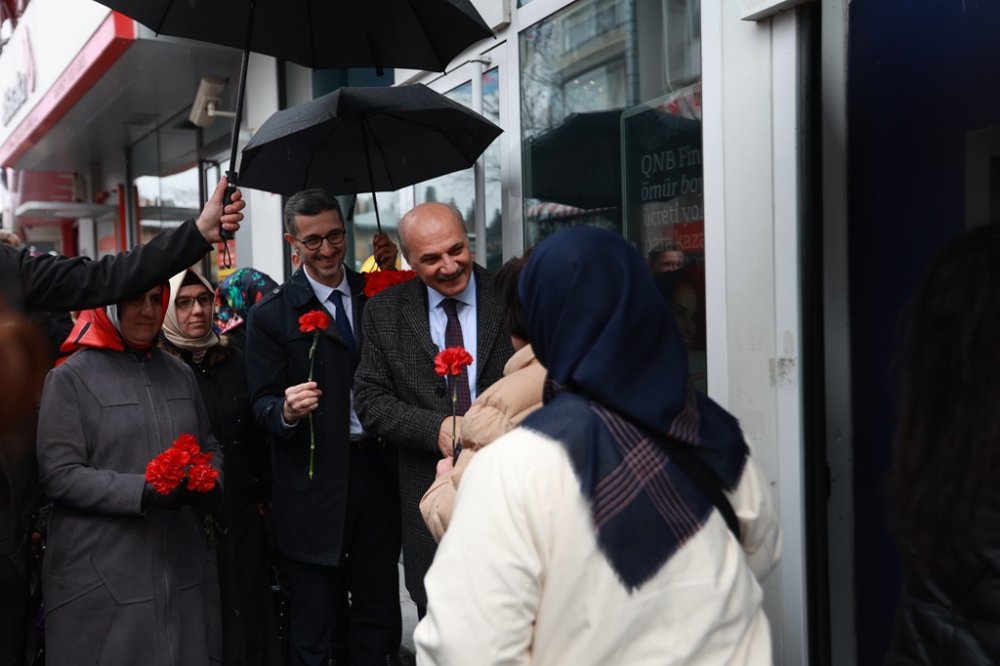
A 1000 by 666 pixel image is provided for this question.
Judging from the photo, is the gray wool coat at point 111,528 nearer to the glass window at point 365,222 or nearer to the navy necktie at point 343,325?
the navy necktie at point 343,325

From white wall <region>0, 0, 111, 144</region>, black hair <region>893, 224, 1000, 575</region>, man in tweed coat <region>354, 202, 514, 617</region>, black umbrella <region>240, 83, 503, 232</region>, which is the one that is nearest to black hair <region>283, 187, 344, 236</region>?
black umbrella <region>240, 83, 503, 232</region>

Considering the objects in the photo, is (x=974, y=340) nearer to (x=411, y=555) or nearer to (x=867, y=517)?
(x=867, y=517)

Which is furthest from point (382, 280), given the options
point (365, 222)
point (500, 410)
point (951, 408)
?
point (365, 222)

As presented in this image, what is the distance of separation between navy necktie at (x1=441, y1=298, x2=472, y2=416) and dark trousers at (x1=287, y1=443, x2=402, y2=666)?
619 mm

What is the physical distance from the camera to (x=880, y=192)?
2.70 metres

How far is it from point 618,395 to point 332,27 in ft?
8.72

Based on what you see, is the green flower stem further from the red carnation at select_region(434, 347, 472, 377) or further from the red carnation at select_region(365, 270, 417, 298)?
the red carnation at select_region(434, 347, 472, 377)

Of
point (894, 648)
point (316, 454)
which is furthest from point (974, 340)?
point (316, 454)

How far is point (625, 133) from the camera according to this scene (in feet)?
12.7

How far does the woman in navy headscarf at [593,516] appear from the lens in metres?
1.43

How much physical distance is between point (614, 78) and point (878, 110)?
1.50 m

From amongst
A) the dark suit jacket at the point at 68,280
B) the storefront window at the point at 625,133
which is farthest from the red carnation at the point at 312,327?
the storefront window at the point at 625,133

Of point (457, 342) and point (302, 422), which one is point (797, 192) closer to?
point (457, 342)

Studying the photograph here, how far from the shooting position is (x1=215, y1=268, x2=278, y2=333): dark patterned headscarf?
187 inches
